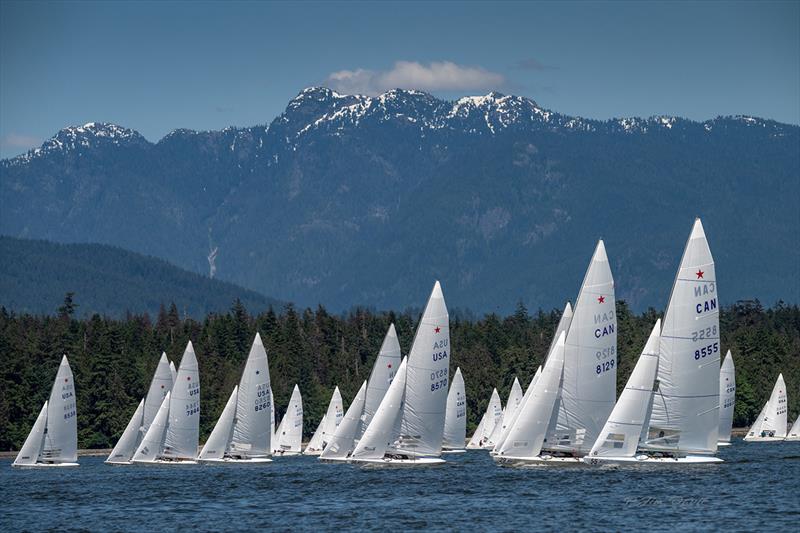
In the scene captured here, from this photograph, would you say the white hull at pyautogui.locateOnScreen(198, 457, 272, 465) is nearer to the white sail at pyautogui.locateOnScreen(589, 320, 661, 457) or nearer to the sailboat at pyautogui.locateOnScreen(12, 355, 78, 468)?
the sailboat at pyautogui.locateOnScreen(12, 355, 78, 468)

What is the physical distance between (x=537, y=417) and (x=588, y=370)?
3747 millimetres

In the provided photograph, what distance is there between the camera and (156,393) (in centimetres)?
10719

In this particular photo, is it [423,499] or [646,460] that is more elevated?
[646,460]

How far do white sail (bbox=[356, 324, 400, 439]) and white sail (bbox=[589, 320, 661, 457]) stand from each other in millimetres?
25050

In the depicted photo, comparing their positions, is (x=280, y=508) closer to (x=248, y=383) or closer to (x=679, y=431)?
(x=679, y=431)

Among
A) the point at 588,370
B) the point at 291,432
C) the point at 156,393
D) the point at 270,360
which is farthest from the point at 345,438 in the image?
the point at 270,360

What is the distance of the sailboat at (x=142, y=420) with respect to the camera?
104 metres

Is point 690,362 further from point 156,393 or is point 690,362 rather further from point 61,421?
point 156,393

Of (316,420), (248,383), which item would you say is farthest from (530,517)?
(316,420)

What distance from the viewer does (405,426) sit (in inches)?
3275

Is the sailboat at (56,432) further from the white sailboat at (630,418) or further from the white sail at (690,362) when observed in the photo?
the white sail at (690,362)

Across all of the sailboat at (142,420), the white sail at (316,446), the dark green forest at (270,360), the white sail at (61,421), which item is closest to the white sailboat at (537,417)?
the sailboat at (142,420)

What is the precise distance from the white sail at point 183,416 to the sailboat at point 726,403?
4319 centimetres

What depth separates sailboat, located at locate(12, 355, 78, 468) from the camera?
101 meters
